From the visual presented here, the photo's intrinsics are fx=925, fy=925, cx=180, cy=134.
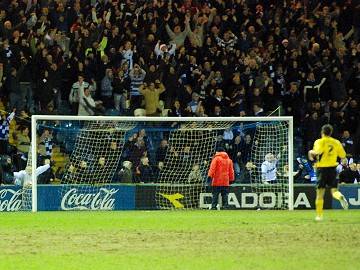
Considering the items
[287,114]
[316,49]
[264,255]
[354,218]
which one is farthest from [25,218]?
[316,49]

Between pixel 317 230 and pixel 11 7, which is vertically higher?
pixel 11 7

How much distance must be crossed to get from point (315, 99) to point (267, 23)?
11.8 feet

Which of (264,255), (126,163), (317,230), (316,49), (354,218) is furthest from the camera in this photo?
(316,49)

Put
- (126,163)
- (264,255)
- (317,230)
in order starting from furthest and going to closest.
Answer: (126,163), (317,230), (264,255)

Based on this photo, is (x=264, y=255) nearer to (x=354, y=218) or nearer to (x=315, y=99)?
(x=354, y=218)

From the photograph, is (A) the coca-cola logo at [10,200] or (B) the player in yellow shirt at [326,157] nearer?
(B) the player in yellow shirt at [326,157]

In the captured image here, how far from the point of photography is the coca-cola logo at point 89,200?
25.1m

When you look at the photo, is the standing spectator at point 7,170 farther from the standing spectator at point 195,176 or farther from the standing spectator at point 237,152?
the standing spectator at point 237,152

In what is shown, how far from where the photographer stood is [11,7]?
28.5 metres

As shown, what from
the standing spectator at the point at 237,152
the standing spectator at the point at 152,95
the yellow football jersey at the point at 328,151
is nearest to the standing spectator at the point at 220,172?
the standing spectator at the point at 237,152

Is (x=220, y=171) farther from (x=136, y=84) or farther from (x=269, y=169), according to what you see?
(x=136, y=84)

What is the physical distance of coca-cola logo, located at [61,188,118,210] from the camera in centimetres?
2512

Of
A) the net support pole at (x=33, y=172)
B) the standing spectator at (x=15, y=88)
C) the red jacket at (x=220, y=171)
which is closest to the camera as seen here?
the net support pole at (x=33, y=172)

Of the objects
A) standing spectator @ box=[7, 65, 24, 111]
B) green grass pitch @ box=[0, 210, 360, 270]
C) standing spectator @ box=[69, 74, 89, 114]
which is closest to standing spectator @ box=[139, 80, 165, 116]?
standing spectator @ box=[69, 74, 89, 114]
